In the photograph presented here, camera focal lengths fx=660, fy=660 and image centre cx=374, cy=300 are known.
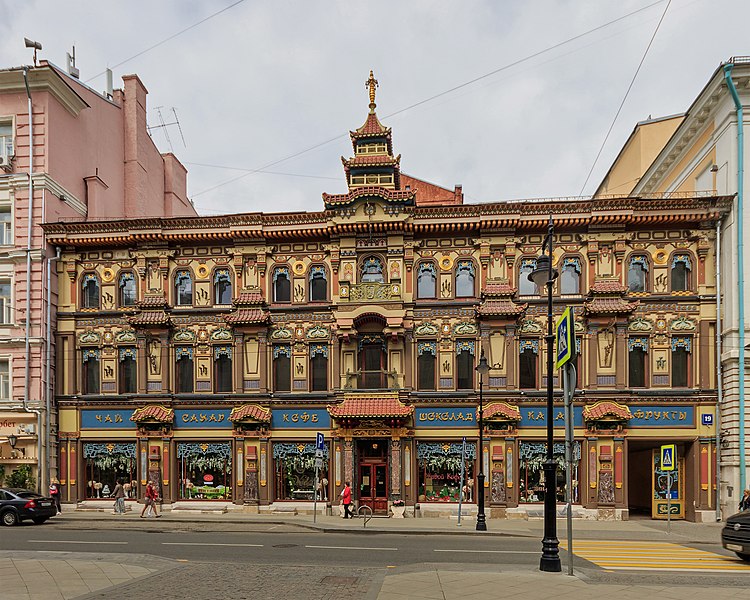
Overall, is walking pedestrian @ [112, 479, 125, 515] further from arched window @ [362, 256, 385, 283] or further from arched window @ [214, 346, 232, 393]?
arched window @ [362, 256, 385, 283]

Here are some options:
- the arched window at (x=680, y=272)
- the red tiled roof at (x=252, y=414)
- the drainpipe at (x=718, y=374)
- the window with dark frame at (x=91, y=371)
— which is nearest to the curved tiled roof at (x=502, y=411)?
the drainpipe at (x=718, y=374)

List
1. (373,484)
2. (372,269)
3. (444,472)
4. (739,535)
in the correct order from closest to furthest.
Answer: (739,535)
(444,472)
(373,484)
(372,269)

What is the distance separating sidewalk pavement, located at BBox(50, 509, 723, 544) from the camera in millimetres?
22141

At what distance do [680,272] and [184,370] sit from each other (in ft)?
71.1

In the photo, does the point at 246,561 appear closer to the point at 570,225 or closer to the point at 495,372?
the point at 495,372

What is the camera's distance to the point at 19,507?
24.6 m

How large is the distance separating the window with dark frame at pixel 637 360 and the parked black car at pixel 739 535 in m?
10.4

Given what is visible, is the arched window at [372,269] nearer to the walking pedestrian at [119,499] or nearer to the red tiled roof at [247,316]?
the red tiled roof at [247,316]

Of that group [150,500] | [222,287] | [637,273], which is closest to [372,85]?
[222,287]

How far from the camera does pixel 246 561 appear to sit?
15.9m

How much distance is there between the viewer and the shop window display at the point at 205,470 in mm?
28719

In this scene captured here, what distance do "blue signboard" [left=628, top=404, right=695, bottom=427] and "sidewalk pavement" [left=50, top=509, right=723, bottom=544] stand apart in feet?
12.5

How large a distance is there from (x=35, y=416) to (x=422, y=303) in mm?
17549

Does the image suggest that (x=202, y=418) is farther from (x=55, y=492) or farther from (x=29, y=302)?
(x=29, y=302)
